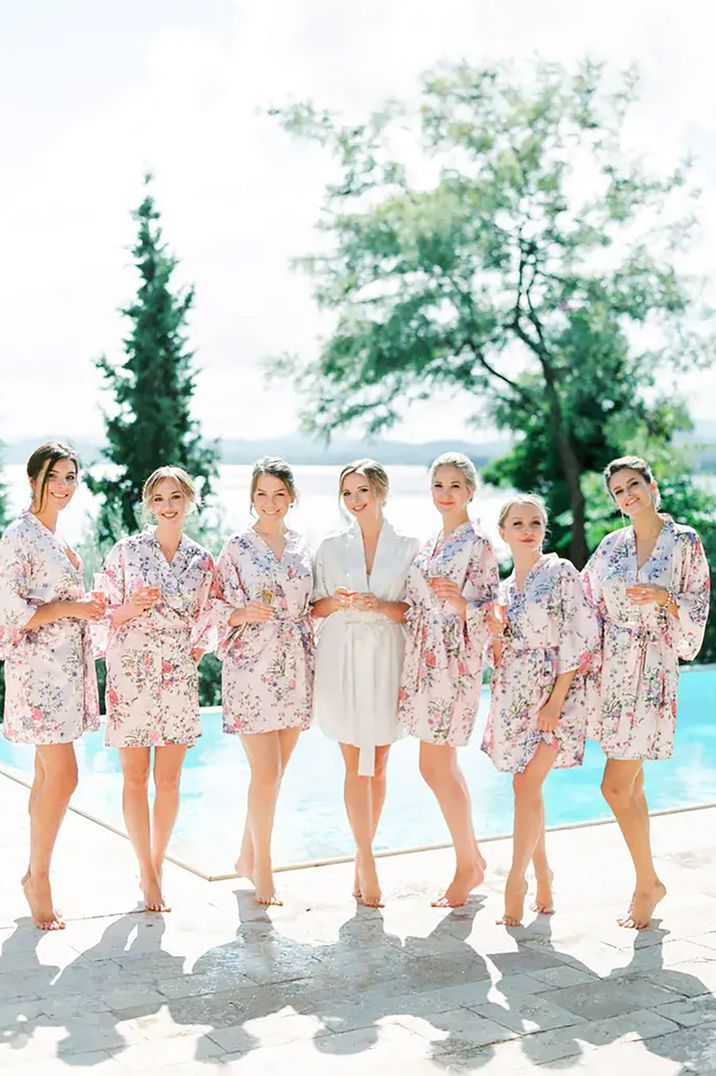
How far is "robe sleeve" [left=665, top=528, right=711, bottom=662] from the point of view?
4.55m

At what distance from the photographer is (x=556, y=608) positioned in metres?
4.66

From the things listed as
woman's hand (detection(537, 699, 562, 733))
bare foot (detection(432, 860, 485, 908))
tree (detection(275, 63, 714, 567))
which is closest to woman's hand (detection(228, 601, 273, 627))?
woman's hand (detection(537, 699, 562, 733))

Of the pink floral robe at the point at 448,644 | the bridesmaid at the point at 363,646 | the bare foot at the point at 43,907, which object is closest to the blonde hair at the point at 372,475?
the bridesmaid at the point at 363,646

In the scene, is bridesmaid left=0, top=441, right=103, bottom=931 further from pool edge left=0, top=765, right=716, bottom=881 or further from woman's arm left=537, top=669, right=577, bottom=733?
woman's arm left=537, top=669, right=577, bottom=733

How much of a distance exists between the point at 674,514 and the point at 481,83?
5176mm

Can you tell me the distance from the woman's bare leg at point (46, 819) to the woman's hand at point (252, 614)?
2.30 feet

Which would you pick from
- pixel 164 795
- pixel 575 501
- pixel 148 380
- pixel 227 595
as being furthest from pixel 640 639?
pixel 575 501

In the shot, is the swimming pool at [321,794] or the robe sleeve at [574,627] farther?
the swimming pool at [321,794]

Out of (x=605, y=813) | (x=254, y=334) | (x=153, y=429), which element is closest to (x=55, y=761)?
(x=605, y=813)

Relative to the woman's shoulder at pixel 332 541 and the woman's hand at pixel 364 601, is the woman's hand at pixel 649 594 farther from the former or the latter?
the woman's shoulder at pixel 332 541

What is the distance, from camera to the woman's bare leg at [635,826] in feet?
15.2

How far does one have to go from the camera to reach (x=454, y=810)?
491 centimetres

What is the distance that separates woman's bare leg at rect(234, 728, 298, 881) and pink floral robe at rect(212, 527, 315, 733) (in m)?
0.11

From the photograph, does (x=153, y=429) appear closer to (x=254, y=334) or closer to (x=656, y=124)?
(x=254, y=334)
